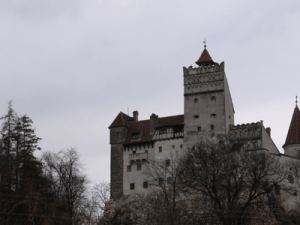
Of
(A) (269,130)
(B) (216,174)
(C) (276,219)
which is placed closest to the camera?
(B) (216,174)

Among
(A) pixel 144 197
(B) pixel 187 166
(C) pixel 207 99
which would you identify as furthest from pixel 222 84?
(A) pixel 144 197

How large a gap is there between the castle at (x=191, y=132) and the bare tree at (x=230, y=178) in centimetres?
236

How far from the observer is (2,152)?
191 feet

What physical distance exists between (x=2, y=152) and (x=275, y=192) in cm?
3255

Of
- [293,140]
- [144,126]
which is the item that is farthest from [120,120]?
[293,140]

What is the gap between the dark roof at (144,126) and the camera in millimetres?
72188

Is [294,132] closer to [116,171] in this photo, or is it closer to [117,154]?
[117,154]

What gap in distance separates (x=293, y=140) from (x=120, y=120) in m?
23.9

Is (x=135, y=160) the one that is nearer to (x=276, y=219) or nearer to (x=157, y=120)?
(x=157, y=120)

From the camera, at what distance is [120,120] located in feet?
250

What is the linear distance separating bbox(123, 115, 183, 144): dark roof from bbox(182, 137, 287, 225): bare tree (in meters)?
6.61

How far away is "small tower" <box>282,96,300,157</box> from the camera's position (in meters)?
71.5

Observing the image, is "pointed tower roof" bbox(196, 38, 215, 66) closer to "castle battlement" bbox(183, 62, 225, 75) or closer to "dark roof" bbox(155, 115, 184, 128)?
"castle battlement" bbox(183, 62, 225, 75)

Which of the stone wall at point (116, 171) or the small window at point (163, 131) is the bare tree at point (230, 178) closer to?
the small window at point (163, 131)
